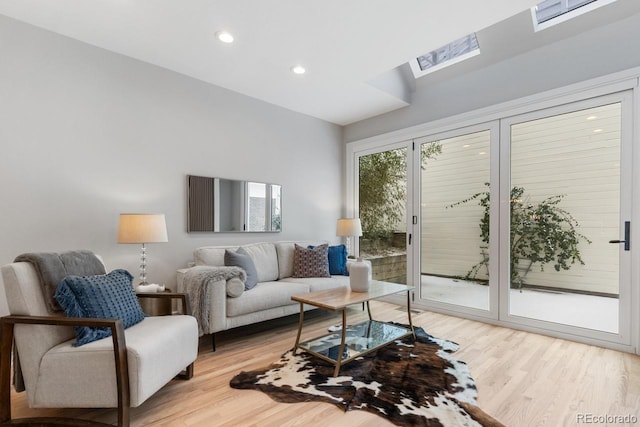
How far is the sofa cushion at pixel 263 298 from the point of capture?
2822 millimetres

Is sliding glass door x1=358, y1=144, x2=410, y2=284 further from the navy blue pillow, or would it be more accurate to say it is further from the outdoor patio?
the navy blue pillow

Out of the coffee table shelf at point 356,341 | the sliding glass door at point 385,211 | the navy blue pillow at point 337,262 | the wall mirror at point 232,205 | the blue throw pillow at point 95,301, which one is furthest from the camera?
the sliding glass door at point 385,211

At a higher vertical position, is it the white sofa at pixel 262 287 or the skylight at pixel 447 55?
the skylight at pixel 447 55

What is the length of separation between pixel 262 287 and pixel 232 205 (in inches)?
45.2

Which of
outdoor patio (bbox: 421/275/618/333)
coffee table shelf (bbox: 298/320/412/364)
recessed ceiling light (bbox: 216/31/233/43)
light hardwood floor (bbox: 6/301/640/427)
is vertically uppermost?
recessed ceiling light (bbox: 216/31/233/43)

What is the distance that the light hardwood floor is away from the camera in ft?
5.89

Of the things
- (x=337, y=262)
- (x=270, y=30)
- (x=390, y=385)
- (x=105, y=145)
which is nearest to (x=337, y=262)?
(x=337, y=262)

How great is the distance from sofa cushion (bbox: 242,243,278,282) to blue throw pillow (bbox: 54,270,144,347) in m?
1.58

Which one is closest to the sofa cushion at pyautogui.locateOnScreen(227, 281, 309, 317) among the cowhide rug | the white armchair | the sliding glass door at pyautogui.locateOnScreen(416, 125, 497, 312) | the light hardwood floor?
the light hardwood floor

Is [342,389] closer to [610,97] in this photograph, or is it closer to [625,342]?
[625,342]

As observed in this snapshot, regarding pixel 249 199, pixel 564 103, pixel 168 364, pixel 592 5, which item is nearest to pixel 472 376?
pixel 168 364

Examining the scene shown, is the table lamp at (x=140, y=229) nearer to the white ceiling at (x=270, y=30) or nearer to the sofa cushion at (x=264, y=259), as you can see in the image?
the sofa cushion at (x=264, y=259)

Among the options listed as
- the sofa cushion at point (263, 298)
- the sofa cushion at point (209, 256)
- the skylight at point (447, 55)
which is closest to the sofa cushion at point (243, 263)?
the sofa cushion at point (263, 298)

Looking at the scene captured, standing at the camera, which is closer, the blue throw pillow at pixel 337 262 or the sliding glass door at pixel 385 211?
the blue throw pillow at pixel 337 262
